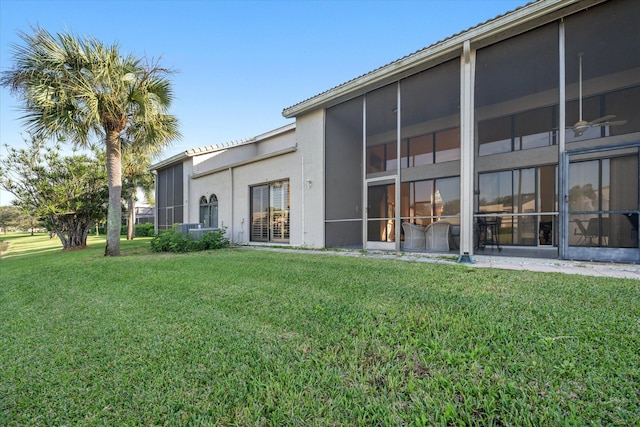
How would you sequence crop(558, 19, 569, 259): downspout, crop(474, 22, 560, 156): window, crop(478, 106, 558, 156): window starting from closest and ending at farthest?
crop(558, 19, 569, 259): downspout → crop(474, 22, 560, 156): window → crop(478, 106, 558, 156): window

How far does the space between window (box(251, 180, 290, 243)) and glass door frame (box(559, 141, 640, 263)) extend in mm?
8040

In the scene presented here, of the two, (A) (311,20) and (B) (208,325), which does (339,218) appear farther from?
(A) (311,20)

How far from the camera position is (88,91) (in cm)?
813

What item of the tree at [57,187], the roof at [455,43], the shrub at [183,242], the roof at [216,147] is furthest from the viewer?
the roof at [216,147]

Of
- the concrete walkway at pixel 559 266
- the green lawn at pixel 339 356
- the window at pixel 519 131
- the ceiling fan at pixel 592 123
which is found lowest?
the green lawn at pixel 339 356

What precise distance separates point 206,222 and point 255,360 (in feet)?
44.5

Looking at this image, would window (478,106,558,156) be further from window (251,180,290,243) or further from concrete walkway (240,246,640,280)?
window (251,180,290,243)

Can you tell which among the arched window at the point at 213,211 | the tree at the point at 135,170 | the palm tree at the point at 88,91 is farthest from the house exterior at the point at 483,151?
the palm tree at the point at 88,91

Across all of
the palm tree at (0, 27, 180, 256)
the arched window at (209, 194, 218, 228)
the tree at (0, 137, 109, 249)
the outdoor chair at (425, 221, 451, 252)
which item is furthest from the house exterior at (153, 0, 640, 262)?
the tree at (0, 137, 109, 249)

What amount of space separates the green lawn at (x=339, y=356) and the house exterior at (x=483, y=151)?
3.05 metres

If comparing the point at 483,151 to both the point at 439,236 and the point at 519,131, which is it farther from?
the point at 439,236

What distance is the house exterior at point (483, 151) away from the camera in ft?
18.8

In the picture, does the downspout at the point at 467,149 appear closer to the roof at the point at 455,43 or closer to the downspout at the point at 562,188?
the roof at the point at 455,43

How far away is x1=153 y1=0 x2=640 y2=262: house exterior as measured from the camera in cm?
573
